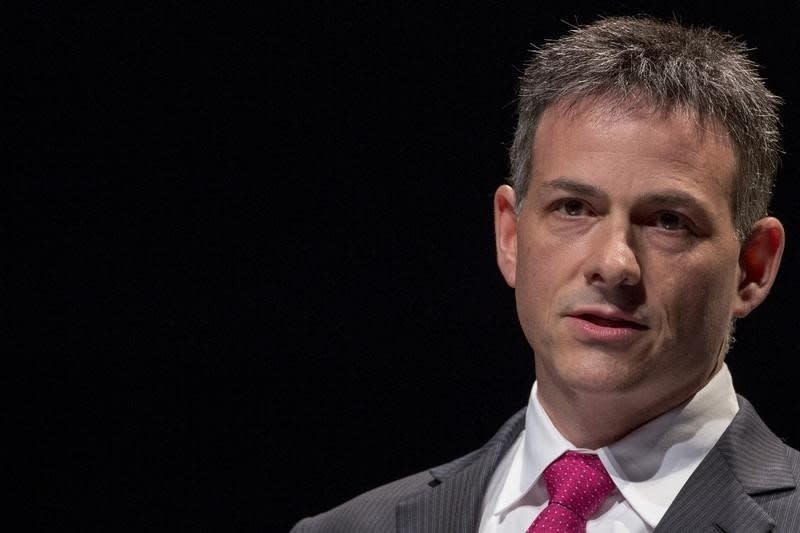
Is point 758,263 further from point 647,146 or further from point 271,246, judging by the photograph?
point 271,246

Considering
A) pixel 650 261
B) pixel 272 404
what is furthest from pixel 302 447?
pixel 650 261

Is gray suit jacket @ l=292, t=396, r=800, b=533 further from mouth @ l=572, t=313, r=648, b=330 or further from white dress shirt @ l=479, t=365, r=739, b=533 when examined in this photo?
mouth @ l=572, t=313, r=648, b=330

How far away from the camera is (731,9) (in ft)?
11.4

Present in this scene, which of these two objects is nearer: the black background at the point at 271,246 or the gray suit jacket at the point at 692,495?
the gray suit jacket at the point at 692,495

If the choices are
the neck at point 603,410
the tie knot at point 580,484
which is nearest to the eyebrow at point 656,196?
the neck at point 603,410

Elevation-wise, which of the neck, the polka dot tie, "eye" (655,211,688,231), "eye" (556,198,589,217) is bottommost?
the polka dot tie

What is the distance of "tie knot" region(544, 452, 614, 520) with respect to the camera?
2.39m

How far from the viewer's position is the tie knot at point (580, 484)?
2391mm

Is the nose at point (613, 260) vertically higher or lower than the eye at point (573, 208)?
lower

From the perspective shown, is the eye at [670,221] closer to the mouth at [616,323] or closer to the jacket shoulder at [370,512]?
the mouth at [616,323]

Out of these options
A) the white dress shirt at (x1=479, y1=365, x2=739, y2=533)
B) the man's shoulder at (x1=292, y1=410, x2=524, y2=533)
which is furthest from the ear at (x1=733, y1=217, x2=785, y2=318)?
the man's shoulder at (x1=292, y1=410, x2=524, y2=533)

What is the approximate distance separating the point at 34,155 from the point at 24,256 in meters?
0.28

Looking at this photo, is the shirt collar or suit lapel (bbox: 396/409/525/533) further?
suit lapel (bbox: 396/409/525/533)

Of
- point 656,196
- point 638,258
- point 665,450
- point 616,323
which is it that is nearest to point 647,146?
point 656,196
